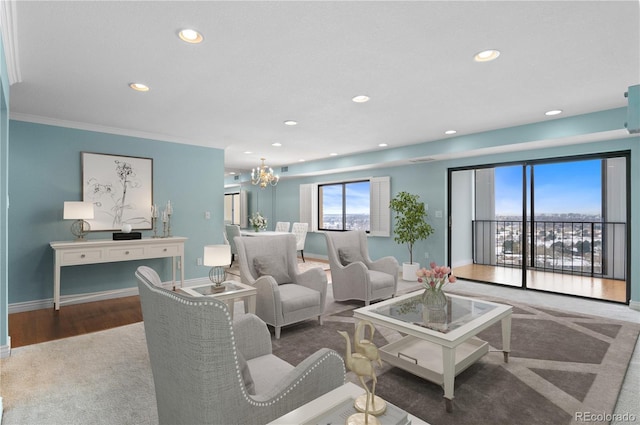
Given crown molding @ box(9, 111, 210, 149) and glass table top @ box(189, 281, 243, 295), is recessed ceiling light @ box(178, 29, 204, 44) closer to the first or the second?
glass table top @ box(189, 281, 243, 295)

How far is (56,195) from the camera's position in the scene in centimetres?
438

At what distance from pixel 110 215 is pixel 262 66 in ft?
11.6

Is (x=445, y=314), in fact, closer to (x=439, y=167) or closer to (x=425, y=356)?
(x=425, y=356)

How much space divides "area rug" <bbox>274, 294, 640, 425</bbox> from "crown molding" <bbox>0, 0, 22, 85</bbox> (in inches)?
120

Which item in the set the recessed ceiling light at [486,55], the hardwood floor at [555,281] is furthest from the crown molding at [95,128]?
the hardwood floor at [555,281]

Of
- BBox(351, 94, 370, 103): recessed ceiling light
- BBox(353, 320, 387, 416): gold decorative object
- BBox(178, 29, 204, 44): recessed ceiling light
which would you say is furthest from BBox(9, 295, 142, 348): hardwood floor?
BBox(351, 94, 370, 103): recessed ceiling light

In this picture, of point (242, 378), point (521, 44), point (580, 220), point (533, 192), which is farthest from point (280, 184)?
point (242, 378)

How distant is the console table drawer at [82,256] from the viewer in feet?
13.1

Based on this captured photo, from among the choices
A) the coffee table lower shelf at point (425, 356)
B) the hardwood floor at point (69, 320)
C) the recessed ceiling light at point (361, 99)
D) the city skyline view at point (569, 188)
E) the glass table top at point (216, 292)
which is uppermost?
the recessed ceiling light at point (361, 99)

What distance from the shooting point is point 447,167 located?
→ 6074mm

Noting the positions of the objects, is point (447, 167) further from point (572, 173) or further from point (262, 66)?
point (262, 66)

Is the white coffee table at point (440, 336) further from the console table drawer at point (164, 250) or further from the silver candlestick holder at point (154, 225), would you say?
the silver candlestick holder at point (154, 225)

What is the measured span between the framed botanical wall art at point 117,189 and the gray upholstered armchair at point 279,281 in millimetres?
2276

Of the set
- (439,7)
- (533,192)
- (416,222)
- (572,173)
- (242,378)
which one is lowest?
(242,378)
